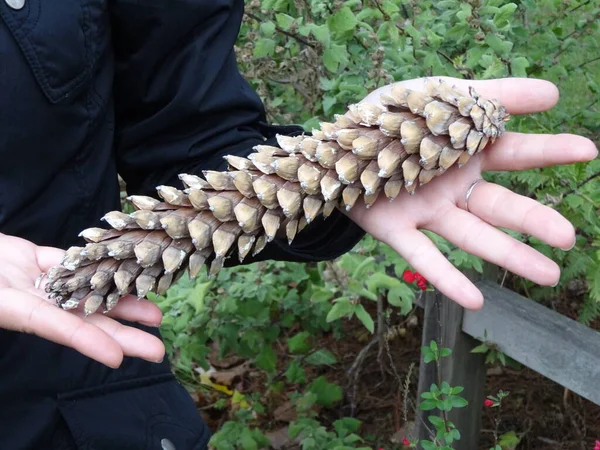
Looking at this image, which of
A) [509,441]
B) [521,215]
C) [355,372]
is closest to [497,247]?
[521,215]

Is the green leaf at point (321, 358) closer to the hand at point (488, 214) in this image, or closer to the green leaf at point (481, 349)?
the green leaf at point (481, 349)

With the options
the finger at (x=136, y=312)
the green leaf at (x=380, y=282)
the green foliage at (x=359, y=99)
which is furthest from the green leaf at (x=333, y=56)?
the finger at (x=136, y=312)

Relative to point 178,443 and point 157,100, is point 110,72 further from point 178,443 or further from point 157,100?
point 178,443

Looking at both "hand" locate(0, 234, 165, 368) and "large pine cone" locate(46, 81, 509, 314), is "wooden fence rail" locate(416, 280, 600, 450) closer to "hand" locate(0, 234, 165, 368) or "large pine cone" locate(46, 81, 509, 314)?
"large pine cone" locate(46, 81, 509, 314)

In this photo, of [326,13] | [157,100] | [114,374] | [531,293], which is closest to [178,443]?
[114,374]

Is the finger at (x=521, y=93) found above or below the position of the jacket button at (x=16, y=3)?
below

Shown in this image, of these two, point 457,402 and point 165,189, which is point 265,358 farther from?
point 165,189
